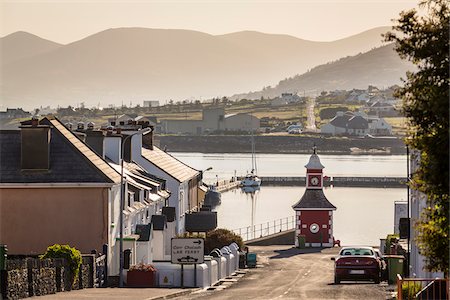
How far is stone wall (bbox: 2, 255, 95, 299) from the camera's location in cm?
3197

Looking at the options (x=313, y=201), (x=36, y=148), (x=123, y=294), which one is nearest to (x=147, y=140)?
(x=313, y=201)

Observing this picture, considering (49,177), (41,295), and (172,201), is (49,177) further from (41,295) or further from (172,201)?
(172,201)

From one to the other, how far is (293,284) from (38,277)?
12.9m

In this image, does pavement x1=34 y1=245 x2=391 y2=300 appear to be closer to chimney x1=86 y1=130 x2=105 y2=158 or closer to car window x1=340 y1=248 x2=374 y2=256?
car window x1=340 y1=248 x2=374 y2=256

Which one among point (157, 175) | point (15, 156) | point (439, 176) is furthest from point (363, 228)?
point (439, 176)

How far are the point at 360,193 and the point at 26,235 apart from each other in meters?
147

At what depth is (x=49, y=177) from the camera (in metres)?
47.2

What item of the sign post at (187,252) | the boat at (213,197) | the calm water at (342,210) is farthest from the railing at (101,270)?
the boat at (213,197)

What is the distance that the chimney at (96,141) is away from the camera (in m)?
55.3

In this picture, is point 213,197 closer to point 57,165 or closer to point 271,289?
point 57,165

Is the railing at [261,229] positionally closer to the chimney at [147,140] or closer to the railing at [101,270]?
the chimney at [147,140]

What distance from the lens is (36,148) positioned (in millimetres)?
47438

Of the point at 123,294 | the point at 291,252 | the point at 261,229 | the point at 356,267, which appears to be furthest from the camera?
the point at 261,229

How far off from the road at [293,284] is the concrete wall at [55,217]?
18.7 feet
